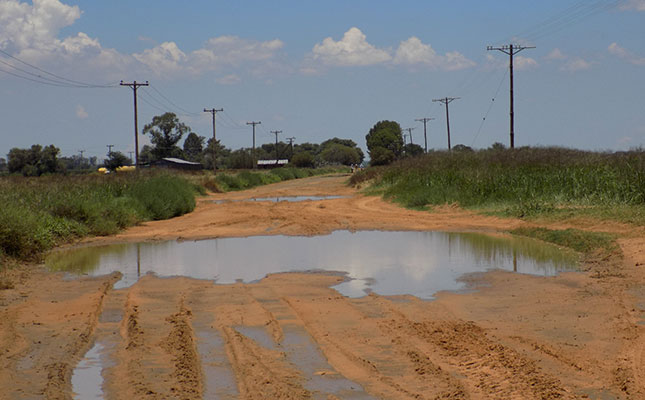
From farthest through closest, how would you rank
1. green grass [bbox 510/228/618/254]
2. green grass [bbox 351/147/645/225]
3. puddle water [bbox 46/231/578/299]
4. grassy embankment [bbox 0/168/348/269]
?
green grass [bbox 351/147/645/225] → grassy embankment [bbox 0/168/348/269] → green grass [bbox 510/228/618/254] → puddle water [bbox 46/231/578/299]

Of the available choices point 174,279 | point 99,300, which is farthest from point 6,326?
point 174,279

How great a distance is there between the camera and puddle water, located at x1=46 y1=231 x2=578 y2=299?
13820 millimetres

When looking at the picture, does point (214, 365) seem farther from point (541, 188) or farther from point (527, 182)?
point (527, 182)

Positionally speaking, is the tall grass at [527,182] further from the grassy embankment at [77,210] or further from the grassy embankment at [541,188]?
the grassy embankment at [77,210]

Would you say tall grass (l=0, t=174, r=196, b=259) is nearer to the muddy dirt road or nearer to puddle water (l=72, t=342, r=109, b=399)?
the muddy dirt road

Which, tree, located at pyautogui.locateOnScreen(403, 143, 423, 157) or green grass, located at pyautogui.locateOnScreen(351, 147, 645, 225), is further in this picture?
tree, located at pyautogui.locateOnScreen(403, 143, 423, 157)

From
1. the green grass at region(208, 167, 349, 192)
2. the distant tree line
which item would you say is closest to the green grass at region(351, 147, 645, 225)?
the green grass at region(208, 167, 349, 192)

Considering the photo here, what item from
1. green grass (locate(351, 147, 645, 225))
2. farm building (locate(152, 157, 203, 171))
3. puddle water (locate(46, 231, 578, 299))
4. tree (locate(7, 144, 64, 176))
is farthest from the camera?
farm building (locate(152, 157, 203, 171))

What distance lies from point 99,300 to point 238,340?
392 cm

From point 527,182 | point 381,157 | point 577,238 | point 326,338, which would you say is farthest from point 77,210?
point 381,157

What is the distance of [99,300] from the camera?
38.7 feet

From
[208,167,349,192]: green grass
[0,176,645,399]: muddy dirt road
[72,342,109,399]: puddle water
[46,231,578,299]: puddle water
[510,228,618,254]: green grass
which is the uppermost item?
[208,167,349,192]: green grass

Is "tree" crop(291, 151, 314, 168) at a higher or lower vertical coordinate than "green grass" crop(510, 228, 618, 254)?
higher

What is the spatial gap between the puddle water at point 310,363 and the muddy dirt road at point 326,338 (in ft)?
0.06
